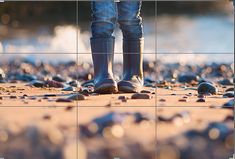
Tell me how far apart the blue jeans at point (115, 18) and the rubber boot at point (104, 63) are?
0.09 feet

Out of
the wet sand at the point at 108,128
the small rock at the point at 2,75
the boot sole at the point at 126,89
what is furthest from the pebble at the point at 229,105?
the small rock at the point at 2,75

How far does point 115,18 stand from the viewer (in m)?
2.40

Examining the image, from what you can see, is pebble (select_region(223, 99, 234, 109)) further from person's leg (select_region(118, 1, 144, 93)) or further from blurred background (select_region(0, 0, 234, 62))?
blurred background (select_region(0, 0, 234, 62))

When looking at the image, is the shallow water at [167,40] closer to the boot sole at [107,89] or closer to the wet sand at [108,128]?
the boot sole at [107,89]

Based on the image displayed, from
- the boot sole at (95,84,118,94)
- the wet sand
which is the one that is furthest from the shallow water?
the wet sand

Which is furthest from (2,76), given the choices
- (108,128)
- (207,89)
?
(108,128)

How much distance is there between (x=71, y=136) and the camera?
179cm

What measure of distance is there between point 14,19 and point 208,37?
1.56m

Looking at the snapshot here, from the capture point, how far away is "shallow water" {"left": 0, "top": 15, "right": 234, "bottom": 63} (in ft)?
11.6

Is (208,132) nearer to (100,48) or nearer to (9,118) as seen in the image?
(9,118)

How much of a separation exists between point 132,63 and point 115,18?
23 cm

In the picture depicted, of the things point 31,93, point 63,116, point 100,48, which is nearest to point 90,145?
point 63,116

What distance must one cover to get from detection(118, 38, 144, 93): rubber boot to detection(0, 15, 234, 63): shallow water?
47 cm

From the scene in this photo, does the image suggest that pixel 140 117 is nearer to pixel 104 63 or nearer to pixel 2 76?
pixel 104 63
